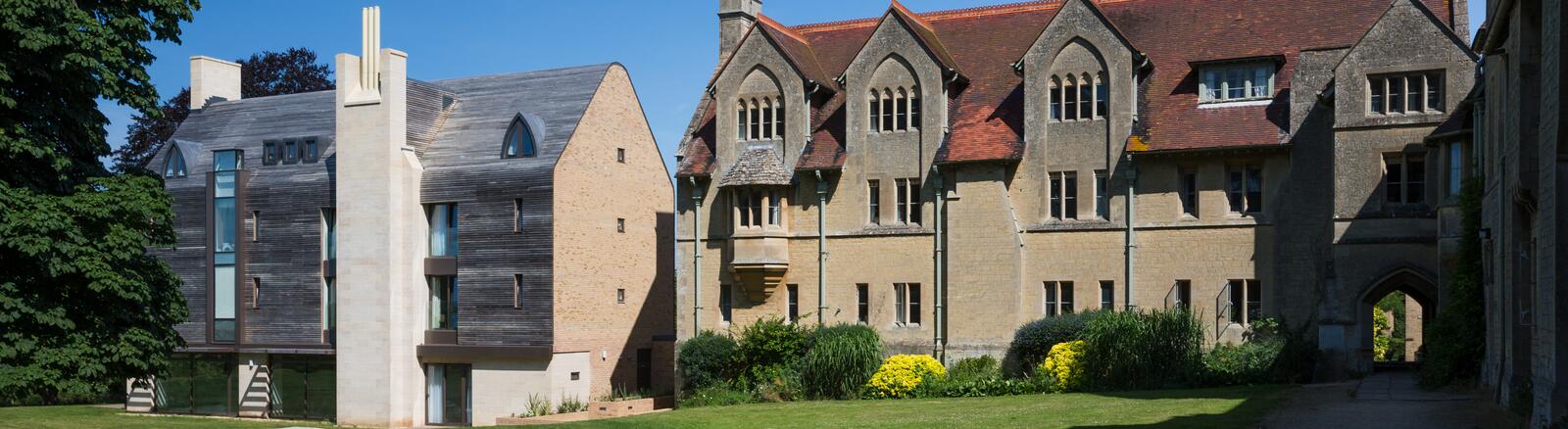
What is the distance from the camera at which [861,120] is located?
40125mm

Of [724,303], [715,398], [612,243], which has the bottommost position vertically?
[715,398]

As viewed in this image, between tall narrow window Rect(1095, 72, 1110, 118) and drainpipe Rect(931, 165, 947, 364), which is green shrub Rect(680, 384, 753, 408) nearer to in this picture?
drainpipe Rect(931, 165, 947, 364)

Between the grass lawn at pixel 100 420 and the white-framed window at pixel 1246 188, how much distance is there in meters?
26.7

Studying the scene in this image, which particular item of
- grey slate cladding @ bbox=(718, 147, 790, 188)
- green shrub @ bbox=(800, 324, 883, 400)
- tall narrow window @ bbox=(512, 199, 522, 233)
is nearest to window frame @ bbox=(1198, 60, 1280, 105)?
green shrub @ bbox=(800, 324, 883, 400)

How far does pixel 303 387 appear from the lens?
46.1 metres

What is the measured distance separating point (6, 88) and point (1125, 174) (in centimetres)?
2552

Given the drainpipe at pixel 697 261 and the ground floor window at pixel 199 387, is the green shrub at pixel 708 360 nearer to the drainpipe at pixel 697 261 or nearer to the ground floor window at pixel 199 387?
the drainpipe at pixel 697 261

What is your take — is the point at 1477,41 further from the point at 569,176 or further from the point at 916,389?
the point at 569,176

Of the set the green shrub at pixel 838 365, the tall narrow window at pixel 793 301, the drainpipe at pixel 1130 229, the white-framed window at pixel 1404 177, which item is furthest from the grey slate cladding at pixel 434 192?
the white-framed window at pixel 1404 177

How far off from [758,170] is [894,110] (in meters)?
4.13

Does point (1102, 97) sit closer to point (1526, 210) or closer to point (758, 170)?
point (758, 170)

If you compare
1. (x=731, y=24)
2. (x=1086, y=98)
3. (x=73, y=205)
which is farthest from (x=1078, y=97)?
(x=73, y=205)

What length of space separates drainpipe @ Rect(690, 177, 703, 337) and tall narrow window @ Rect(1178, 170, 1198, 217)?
13436 millimetres

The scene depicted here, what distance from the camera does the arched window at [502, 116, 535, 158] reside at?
4350 cm
